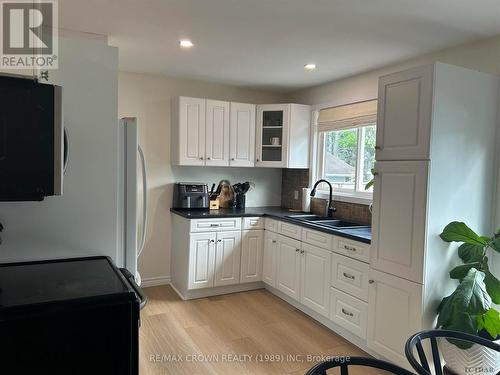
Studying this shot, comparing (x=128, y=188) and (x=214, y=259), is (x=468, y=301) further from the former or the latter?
(x=214, y=259)

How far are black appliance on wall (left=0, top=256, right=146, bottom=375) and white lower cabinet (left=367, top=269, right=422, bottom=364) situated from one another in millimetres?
1735

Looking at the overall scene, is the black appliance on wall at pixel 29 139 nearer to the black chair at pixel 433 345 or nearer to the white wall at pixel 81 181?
the white wall at pixel 81 181

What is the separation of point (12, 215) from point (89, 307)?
2.24 feet

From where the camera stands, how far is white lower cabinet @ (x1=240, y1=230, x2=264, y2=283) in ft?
12.9

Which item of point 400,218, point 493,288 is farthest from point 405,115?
point 493,288

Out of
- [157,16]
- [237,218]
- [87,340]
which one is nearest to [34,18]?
[157,16]

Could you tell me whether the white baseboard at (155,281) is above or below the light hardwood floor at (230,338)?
above

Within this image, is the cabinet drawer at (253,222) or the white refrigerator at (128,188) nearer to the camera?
the white refrigerator at (128,188)

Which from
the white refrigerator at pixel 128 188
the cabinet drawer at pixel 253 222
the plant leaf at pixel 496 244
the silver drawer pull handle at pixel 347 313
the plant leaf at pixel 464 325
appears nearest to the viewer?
the white refrigerator at pixel 128 188

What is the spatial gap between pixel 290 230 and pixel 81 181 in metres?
2.24

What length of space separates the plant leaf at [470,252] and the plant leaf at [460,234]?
3 centimetres

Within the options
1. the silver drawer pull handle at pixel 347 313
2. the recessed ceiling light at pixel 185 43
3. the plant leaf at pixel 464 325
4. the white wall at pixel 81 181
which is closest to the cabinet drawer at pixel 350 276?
the silver drawer pull handle at pixel 347 313

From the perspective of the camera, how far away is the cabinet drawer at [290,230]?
3447 mm
